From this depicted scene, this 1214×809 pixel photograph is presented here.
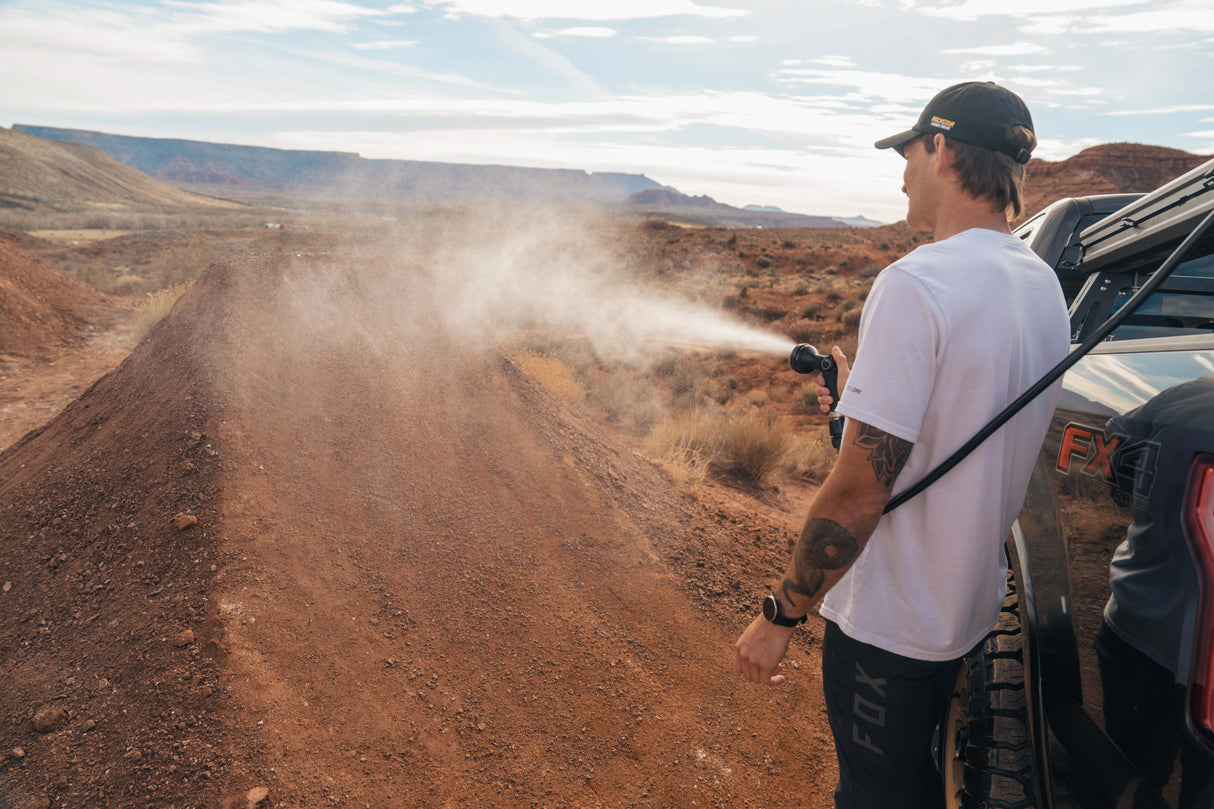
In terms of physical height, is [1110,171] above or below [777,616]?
above

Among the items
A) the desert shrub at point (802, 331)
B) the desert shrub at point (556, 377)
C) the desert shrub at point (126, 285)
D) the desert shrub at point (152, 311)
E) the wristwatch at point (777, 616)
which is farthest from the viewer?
the desert shrub at point (126, 285)

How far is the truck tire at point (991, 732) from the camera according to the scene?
1.56 metres

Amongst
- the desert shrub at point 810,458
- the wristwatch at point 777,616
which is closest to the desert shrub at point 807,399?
the desert shrub at point 810,458

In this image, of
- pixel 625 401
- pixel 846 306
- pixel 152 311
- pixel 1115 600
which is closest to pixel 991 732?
pixel 1115 600

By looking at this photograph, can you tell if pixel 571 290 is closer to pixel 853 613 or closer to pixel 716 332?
pixel 716 332

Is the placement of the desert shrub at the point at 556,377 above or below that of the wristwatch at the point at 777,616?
below

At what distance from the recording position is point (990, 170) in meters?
1.48

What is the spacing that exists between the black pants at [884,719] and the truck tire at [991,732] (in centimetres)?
8

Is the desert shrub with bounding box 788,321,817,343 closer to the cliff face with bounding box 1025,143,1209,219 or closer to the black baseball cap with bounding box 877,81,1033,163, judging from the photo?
the black baseball cap with bounding box 877,81,1033,163

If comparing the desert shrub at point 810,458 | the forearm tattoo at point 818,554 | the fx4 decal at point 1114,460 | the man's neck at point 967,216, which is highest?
the man's neck at point 967,216

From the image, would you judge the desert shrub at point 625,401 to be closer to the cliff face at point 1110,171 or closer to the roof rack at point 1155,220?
the roof rack at point 1155,220

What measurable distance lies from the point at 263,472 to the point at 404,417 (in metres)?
1.18

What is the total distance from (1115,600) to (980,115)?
1073mm

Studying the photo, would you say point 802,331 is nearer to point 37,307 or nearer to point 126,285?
point 37,307
